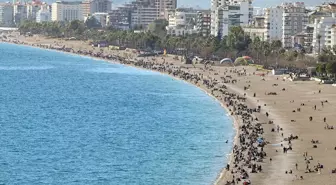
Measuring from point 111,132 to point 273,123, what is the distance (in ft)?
31.3

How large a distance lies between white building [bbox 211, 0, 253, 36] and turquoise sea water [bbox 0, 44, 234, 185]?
170 ft

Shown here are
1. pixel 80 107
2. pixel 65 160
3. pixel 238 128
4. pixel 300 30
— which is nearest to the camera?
pixel 65 160

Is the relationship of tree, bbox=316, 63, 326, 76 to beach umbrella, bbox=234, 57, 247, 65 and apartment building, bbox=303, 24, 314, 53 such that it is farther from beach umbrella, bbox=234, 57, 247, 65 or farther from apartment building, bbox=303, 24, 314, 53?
apartment building, bbox=303, 24, 314, 53

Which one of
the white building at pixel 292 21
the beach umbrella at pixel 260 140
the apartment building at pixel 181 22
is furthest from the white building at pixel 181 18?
the beach umbrella at pixel 260 140

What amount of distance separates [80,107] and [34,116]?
706cm

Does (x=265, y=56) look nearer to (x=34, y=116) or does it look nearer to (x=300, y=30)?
(x=300, y=30)

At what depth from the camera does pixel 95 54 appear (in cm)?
14138

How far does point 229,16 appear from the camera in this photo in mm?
152625

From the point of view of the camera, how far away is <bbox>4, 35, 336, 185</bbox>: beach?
40.4 m

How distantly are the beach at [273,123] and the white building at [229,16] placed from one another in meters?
46.1

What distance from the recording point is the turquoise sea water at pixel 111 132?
4194 centimetres

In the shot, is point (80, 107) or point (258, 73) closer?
point (80, 107)

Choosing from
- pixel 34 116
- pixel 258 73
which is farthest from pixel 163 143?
pixel 258 73

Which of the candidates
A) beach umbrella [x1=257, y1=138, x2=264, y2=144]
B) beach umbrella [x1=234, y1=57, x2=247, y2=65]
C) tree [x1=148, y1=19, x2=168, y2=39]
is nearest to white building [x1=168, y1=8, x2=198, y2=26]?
tree [x1=148, y1=19, x2=168, y2=39]
